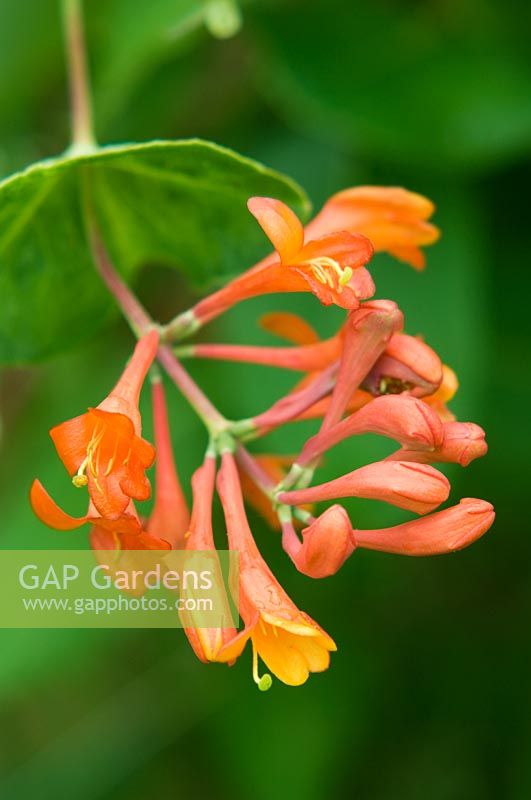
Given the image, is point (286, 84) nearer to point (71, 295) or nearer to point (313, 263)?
point (71, 295)

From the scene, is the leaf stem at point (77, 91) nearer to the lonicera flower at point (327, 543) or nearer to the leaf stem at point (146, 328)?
the leaf stem at point (146, 328)

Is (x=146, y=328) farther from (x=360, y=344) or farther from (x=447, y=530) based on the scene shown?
(x=447, y=530)

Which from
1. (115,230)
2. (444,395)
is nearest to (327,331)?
(115,230)

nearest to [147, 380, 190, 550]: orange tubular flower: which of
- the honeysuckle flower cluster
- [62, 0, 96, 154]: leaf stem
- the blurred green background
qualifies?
the honeysuckle flower cluster

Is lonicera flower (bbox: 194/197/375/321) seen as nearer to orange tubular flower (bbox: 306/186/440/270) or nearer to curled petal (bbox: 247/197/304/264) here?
curled petal (bbox: 247/197/304/264)

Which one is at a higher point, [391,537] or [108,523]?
[108,523]

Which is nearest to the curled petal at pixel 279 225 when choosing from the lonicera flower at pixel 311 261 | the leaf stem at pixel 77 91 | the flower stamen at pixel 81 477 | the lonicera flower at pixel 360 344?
the lonicera flower at pixel 311 261
